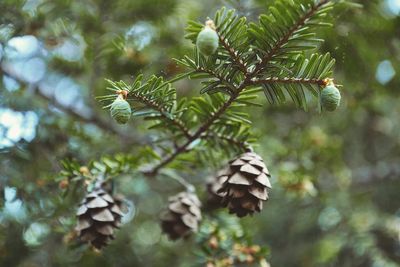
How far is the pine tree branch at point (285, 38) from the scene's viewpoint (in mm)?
716

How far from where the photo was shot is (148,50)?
5.24 feet

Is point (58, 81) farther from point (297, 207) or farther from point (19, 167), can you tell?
point (297, 207)

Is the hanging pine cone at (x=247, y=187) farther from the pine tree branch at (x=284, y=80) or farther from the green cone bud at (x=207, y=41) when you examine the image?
the green cone bud at (x=207, y=41)

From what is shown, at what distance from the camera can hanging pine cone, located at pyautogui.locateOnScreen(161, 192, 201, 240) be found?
1.13m

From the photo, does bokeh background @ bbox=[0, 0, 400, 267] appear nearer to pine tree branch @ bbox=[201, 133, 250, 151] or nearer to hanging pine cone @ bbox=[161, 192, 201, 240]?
hanging pine cone @ bbox=[161, 192, 201, 240]

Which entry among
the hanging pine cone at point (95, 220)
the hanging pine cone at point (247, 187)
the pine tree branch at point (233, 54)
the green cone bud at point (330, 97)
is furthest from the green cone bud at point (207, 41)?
the hanging pine cone at point (95, 220)

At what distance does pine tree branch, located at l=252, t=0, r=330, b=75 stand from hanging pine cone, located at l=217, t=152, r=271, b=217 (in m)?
0.22

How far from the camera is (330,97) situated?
76 centimetres

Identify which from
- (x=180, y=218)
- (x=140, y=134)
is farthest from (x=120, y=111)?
(x=140, y=134)

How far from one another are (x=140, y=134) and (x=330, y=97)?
123 centimetres

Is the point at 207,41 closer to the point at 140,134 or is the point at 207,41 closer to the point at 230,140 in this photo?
the point at 230,140

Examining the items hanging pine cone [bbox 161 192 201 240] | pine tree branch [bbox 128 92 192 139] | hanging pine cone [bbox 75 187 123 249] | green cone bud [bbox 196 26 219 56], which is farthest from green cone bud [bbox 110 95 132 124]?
hanging pine cone [bbox 161 192 201 240]

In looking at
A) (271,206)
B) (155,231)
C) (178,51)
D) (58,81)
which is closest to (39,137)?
(58,81)

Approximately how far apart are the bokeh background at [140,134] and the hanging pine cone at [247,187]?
1.14ft
